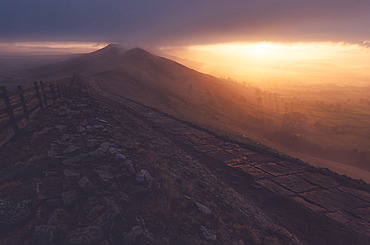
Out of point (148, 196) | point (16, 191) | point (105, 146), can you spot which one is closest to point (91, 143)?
point (105, 146)

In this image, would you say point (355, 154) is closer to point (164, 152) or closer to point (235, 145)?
point (235, 145)

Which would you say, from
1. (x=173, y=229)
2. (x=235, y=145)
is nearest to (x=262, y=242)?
(x=173, y=229)

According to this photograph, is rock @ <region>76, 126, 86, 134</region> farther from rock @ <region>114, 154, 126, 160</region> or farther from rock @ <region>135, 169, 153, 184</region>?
rock @ <region>135, 169, 153, 184</region>

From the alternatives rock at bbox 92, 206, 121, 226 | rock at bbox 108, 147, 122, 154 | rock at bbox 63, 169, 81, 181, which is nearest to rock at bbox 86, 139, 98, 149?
rock at bbox 108, 147, 122, 154

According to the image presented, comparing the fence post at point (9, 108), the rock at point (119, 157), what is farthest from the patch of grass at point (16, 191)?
the fence post at point (9, 108)

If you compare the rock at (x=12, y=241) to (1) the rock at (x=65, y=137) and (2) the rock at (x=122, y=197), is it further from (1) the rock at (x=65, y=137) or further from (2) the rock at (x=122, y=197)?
(1) the rock at (x=65, y=137)
